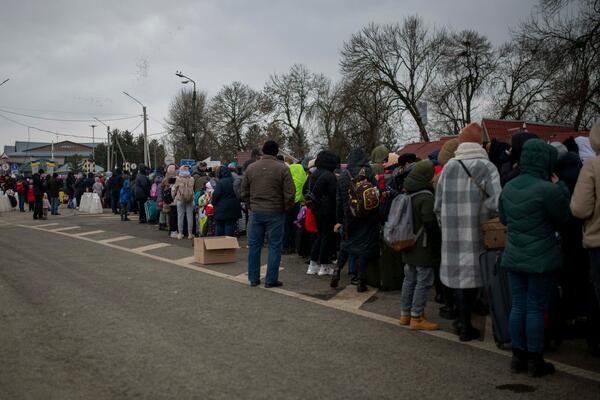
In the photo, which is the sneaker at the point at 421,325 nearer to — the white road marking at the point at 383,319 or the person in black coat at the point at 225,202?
the white road marking at the point at 383,319

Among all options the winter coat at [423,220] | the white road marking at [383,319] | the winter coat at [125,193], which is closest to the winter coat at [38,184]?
the winter coat at [125,193]

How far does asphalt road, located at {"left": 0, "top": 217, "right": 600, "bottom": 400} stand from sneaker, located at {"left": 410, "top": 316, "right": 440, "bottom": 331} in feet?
0.35

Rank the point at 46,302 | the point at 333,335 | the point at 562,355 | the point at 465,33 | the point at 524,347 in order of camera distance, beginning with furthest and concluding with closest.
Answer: the point at 465,33
the point at 46,302
the point at 333,335
the point at 562,355
the point at 524,347

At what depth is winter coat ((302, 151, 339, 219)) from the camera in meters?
8.90

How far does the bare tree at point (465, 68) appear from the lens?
38406 millimetres

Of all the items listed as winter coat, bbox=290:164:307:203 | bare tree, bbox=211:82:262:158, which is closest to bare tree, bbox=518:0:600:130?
winter coat, bbox=290:164:307:203

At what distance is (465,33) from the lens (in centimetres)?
3906

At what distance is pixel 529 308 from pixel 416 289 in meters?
1.48

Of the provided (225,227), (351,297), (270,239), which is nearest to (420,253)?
(351,297)

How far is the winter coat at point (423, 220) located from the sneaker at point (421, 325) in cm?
58

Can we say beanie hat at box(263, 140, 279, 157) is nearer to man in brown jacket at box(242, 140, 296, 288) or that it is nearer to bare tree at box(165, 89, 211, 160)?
man in brown jacket at box(242, 140, 296, 288)

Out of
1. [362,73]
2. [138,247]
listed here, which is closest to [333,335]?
[138,247]

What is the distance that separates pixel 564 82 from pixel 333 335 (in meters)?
19.8

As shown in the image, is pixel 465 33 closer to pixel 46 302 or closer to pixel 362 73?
pixel 362 73
